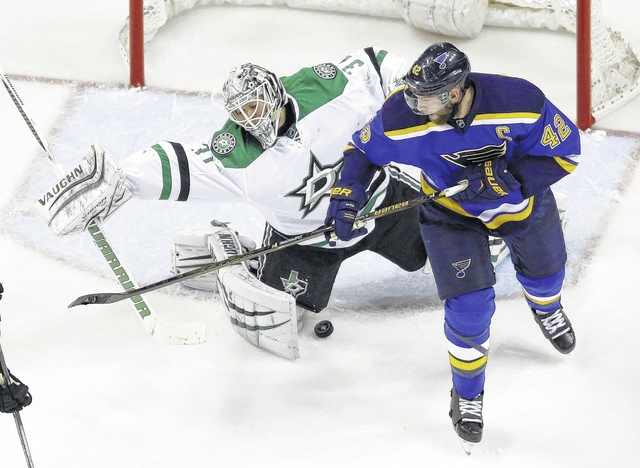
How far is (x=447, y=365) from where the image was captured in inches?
157

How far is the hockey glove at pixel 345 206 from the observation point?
3578 millimetres

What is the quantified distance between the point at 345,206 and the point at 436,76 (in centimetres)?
56

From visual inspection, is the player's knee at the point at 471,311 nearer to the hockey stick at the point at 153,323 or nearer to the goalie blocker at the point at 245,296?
the goalie blocker at the point at 245,296

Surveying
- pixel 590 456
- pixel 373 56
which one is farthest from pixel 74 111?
pixel 590 456

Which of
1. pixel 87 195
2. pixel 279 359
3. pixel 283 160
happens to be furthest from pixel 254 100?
pixel 279 359

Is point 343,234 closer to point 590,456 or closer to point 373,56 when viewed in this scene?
point 373,56

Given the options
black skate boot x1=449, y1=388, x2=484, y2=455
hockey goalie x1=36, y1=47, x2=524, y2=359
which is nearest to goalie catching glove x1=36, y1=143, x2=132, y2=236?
hockey goalie x1=36, y1=47, x2=524, y2=359

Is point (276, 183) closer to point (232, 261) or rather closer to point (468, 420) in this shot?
point (232, 261)

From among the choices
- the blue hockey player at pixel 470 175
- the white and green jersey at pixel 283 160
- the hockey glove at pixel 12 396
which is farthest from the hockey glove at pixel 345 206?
the hockey glove at pixel 12 396

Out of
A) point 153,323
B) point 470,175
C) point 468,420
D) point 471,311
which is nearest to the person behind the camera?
point 470,175

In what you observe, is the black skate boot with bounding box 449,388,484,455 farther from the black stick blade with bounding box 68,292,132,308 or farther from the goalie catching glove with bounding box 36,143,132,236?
the goalie catching glove with bounding box 36,143,132,236

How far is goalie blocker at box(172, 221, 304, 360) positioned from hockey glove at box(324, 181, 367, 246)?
15.1 inches

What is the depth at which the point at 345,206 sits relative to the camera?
358cm

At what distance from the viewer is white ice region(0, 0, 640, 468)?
12.1 feet
